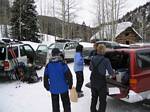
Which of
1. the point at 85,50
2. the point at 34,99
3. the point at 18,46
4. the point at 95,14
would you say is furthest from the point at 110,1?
the point at 34,99

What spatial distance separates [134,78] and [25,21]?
133 feet

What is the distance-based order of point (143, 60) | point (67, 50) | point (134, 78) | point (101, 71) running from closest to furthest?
point (101, 71), point (134, 78), point (143, 60), point (67, 50)

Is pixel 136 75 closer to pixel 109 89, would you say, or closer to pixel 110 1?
pixel 109 89

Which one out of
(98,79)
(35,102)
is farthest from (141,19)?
(98,79)

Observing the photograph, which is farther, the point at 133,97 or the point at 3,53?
the point at 3,53

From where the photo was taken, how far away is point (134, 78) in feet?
25.5

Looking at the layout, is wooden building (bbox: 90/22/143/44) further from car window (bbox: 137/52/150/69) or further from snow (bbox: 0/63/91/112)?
car window (bbox: 137/52/150/69)

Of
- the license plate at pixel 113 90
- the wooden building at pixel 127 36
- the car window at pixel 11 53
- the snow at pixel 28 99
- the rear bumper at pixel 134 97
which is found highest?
the wooden building at pixel 127 36

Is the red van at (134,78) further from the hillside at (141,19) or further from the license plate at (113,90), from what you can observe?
the hillside at (141,19)

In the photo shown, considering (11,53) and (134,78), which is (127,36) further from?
(134,78)

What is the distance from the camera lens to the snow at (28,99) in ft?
29.7

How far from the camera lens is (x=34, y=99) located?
34.0 feet

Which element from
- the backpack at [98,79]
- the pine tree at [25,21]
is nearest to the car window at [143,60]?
the backpack at [98,79]

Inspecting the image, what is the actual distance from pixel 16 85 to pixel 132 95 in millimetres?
6480
